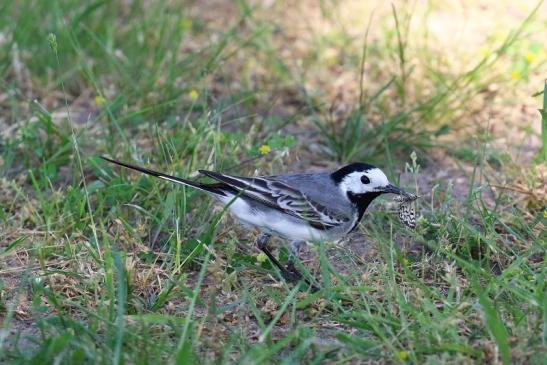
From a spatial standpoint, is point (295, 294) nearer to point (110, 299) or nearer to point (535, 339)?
point (110, 299)

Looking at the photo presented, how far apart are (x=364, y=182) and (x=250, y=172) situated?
3.10ft

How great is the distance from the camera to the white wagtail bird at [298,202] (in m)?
4.65

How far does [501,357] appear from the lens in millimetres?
3393

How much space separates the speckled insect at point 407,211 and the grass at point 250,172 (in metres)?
0.09

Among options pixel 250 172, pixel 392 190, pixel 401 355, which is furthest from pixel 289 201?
pixel 401 355

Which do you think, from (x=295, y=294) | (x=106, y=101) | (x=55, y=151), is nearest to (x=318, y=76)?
(x=106, y=101)

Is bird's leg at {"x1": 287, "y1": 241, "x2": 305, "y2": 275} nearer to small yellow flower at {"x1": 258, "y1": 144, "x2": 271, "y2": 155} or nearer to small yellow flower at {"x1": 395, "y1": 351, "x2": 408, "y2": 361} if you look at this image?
small yellow flower at {"x1": 258, "y1": 144, "x2": 271, "y2": 155}

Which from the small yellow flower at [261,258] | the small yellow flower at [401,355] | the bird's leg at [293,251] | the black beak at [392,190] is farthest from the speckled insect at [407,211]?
the small yellow flower at [401,355]

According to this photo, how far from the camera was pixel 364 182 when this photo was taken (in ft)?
15.6

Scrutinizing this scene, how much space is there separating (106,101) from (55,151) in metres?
0.48

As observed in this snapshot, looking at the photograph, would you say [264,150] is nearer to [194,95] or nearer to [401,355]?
[194,95]

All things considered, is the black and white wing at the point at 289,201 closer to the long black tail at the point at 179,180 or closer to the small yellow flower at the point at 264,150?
the long black tail at the point at 179,180

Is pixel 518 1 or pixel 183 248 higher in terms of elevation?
pixel 518 1

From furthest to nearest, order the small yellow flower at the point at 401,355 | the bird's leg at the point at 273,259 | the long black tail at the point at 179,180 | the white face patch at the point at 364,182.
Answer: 1. the white face patch at the point at 364,182
2. the bird's leg at the point at 273,259
3. the long black tail at the point at 179,180
4. the small yellow flower at the point at 401,355
